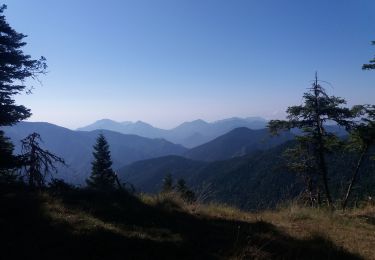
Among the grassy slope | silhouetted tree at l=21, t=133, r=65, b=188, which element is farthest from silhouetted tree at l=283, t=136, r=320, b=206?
silhouetted tree at l=21, t=133, r=65, b=188

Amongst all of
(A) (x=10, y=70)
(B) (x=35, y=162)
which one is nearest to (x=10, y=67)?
(A) (x=10, y=70)

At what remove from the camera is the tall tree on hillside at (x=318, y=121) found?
851 inches

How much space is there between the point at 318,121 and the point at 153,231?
18333 millimetres

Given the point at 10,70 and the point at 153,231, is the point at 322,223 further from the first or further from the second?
the point at 10,70

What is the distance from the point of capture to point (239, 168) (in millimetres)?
158375

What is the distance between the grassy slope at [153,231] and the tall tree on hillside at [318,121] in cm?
1318

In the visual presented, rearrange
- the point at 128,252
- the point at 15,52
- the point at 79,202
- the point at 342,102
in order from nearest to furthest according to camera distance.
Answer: the point at 128,252 < the point at 79,202 < the point at 15,52 < the point at 342,102

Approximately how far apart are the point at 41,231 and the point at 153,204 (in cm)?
305

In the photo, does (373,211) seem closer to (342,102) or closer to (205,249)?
(205,249)

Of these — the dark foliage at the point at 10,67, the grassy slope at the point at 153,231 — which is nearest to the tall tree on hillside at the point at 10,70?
the dark foliage at the point at 10,67

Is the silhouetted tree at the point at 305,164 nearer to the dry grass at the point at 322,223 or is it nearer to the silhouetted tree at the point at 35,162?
the dry grass at the point at 322,223

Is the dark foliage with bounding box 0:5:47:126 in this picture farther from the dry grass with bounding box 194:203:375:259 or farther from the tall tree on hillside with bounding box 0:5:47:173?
the dry grass with bounding box 194:203:375:259

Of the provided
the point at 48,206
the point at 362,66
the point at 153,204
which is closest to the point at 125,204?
the point at 153,204

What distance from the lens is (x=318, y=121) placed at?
22219 mm
